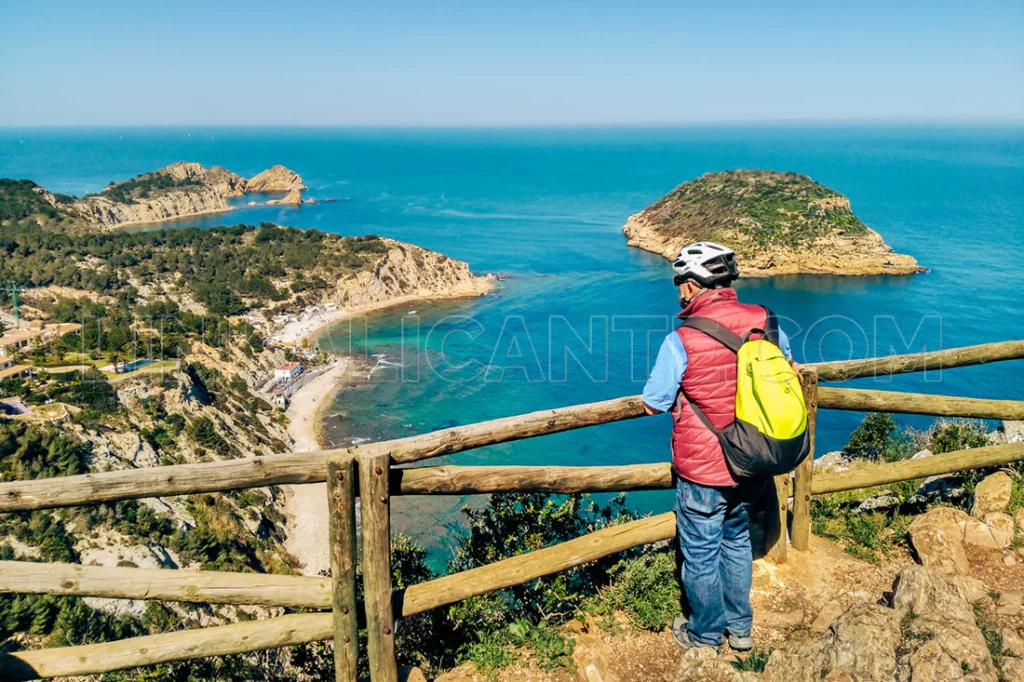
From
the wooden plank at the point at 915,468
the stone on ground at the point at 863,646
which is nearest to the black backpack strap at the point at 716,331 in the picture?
the stone on ground at the point at 863,646

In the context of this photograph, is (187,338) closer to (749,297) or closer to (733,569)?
(733,569)

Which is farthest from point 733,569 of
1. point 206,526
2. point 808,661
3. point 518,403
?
point 518,403

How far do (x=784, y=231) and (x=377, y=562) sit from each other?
74.1 m

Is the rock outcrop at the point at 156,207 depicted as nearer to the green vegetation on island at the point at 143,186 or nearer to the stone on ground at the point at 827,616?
the green vegetation on island at the point at 143,186

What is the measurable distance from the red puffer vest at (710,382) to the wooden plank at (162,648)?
7.01 feet

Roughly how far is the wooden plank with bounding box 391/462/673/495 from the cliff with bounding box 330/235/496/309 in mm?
57667

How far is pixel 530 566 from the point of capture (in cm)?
396

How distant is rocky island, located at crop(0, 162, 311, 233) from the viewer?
67000 mm

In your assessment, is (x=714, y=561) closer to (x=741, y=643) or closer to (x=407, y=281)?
(x=741, y=643)

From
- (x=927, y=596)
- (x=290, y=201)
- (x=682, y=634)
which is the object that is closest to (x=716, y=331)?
(x=927, y=596)

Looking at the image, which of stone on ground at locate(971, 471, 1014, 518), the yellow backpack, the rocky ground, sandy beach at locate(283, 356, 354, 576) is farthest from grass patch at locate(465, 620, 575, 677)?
sandy beach at locate(283, 356, 354, 576)

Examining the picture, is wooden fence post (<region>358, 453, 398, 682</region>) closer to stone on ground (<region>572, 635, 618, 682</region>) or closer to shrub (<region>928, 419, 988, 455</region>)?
stone on ground (<region>572, 635, 618, 682</region>)

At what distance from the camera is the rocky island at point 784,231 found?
67312 mm

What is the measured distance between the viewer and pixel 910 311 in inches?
2124
